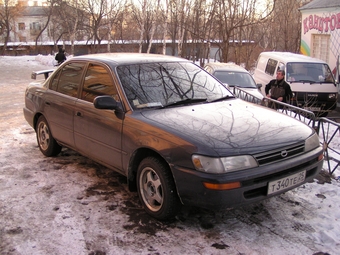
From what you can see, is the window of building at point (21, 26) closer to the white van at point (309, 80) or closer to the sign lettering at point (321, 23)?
the sign lettering at point (321, 23)

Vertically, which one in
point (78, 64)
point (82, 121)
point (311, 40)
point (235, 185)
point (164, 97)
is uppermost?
point (311, 40)

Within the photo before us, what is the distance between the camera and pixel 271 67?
12125 millimetres

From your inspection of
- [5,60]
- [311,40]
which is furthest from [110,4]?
[311,40]

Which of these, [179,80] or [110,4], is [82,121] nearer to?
[179,80]

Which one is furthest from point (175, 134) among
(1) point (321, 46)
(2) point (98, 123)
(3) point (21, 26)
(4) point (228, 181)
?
(3) point (21, 26)

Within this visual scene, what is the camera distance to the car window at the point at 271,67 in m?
11.9

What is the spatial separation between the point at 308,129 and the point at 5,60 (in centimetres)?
3043

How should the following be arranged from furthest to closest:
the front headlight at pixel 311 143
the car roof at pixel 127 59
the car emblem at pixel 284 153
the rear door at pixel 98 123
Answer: the car roof at pixel 127 59 → the rear door at pixel 98 123 → the front headlight at pixel 311 143 → the car emblem at pixel 284 153

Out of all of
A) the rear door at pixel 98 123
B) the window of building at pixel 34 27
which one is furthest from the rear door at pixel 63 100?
the window of building at pixel 34 27

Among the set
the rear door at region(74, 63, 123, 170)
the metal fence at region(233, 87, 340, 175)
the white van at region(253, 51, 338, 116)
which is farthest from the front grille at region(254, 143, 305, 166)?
the white van at region(253, 51, 338, 116)

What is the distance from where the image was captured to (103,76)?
4.59 meters

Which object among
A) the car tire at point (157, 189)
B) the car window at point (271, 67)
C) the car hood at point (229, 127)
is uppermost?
the car window at point (271, 67)

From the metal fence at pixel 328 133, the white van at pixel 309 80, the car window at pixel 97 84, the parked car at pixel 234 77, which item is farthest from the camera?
the white van at pixel 309 80

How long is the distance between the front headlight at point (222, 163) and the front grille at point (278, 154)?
0.32 ft
